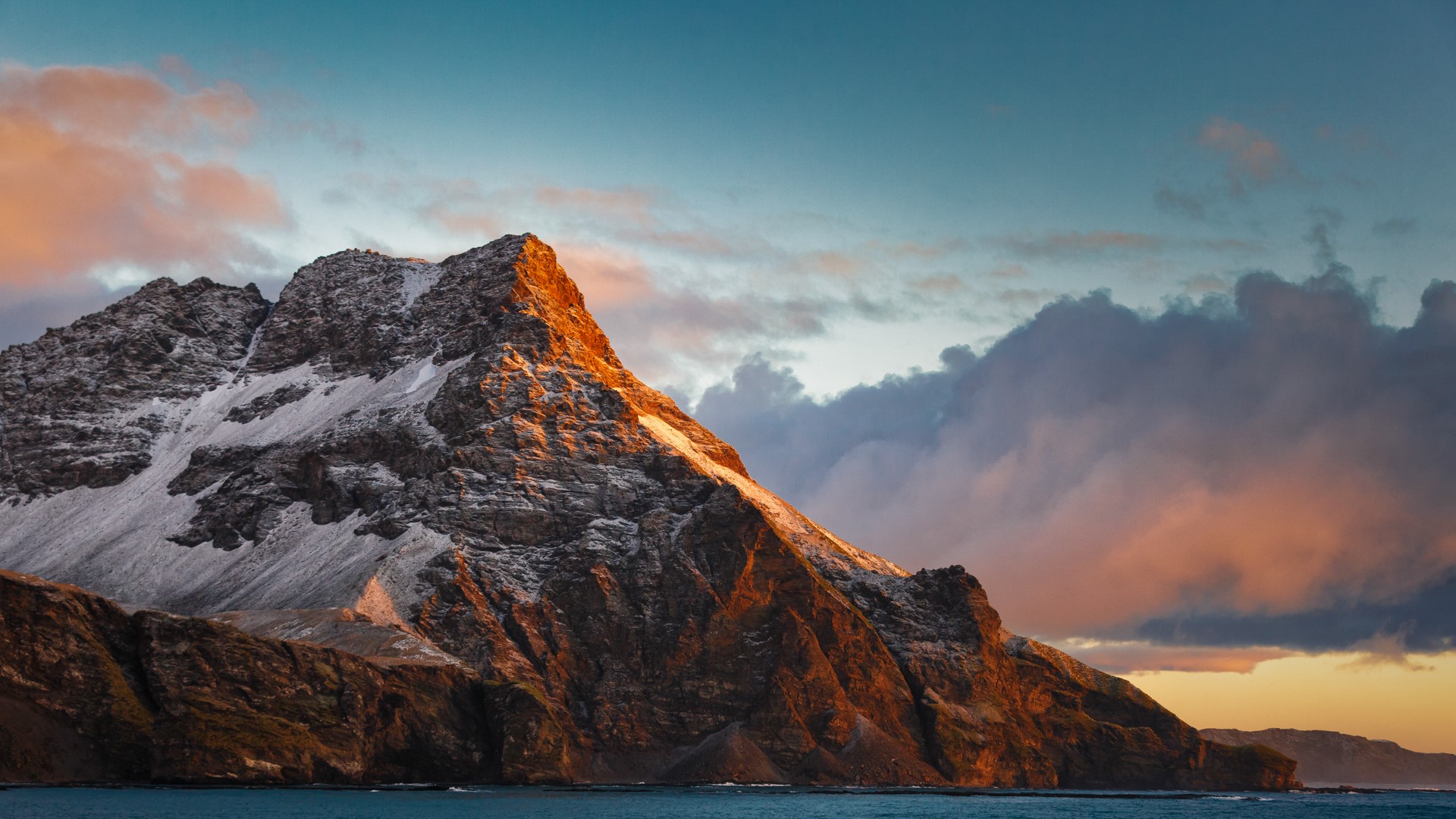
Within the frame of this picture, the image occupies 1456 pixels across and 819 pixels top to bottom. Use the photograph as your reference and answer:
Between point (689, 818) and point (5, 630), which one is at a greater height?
point (5, 630)

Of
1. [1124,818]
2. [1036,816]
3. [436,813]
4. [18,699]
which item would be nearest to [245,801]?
[436,813]

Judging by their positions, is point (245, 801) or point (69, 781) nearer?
point (245, 801)

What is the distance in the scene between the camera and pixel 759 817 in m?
176

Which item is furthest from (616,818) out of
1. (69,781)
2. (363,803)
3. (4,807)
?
(69,781)

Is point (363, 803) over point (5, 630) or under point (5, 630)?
under

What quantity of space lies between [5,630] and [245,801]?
49.9 meters

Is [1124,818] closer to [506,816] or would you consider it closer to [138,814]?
[506,816]

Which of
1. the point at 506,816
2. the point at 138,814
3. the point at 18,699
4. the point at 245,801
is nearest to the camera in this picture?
the point at 138,814

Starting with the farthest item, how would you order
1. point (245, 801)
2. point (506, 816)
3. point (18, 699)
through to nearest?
point (18, 699), point (245, 801), point (506, 816)

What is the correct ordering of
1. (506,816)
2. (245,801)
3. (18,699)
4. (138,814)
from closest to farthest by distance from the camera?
(138,814), (506,816), (245,801), (18,699)

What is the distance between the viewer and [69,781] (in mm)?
196375

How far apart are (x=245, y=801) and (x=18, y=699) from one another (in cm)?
4259

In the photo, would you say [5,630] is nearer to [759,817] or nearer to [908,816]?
[759,817]

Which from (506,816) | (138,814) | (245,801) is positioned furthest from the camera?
(245,801)
